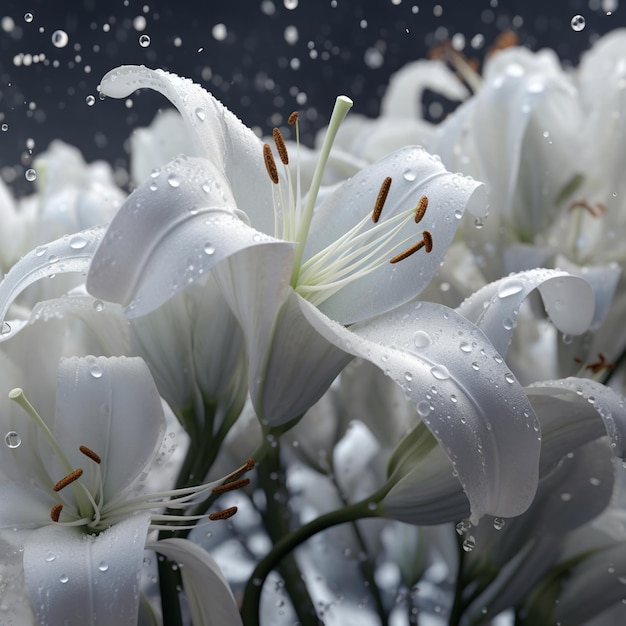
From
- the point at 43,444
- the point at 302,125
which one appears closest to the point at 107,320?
the point at 43,444

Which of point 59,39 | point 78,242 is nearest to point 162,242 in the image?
point 78,242

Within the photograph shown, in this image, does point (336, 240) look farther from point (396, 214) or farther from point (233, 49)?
point (233, 49)

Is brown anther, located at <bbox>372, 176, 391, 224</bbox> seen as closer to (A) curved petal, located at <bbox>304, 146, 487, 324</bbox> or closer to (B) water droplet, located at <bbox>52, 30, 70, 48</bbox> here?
(A) curved petal, located at <bbox>304, 146, 487, 324</bbox>

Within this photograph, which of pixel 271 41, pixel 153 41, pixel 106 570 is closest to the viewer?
pixel 106 570

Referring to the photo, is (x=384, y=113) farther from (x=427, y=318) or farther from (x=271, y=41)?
(x=427, y=318)

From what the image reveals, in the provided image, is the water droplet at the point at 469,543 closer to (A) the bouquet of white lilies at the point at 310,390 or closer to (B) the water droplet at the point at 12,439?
(A) the bouquet of white lilies at the point at 310,390

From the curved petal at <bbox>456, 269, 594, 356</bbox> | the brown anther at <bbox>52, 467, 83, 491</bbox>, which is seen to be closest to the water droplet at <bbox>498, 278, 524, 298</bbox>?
the curved petal at <bbox>456, 269, 594, 356</bbox>

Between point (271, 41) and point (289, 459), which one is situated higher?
point (271, 41)

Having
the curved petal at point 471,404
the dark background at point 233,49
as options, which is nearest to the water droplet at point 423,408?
the curved petal at point 471,404
